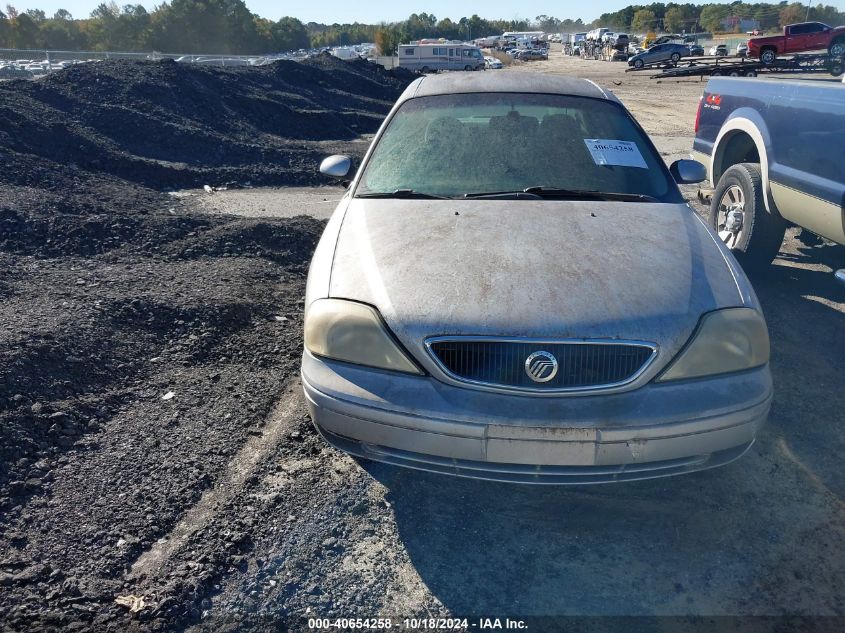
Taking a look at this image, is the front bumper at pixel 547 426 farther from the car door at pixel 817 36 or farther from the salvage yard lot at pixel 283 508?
the car door at pixel 817 36

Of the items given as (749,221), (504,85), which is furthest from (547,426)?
(749,221)

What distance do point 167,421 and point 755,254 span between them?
16.0 feet

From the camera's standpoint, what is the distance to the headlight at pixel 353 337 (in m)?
2.56

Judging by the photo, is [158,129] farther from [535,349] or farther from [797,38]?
A: [797,38]

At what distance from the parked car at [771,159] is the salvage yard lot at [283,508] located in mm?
970

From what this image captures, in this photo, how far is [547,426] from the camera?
2398 millimetres

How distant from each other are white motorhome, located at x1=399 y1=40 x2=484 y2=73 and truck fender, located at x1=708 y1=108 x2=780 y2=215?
1550 inches

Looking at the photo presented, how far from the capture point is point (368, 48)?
71.9 m

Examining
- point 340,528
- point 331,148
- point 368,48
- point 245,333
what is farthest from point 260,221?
point 368,48

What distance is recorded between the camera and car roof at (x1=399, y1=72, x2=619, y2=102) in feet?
13.9

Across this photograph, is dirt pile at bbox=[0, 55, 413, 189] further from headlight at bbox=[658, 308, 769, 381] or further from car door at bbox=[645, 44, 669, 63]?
car door at bbox=[645, 44, 669, 63]

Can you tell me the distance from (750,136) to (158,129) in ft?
32.0

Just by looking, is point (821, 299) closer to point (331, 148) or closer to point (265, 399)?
point (265, 399)

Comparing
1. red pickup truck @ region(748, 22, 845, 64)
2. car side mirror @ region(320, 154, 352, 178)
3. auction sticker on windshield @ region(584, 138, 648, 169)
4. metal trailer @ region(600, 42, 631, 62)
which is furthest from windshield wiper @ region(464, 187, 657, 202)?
metal trailer @ region(600, 42, 631, 62)
